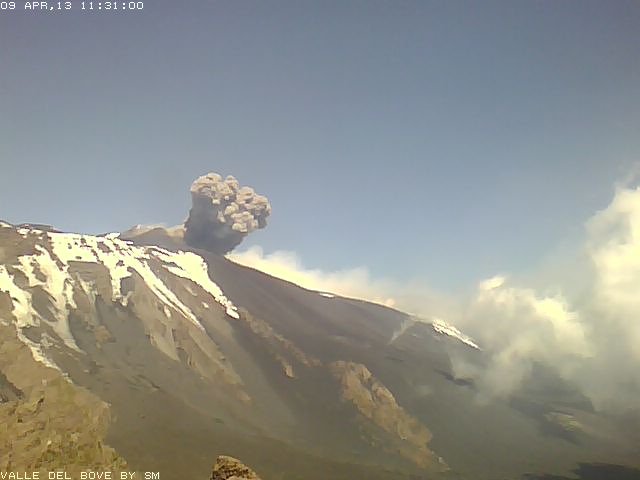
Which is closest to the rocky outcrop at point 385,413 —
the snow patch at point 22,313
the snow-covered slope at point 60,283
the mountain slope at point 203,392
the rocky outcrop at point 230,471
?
the mountain slope at point 203,392

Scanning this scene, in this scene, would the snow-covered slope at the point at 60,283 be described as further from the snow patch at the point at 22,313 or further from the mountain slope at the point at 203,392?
the mountain slope at the point at 203,392

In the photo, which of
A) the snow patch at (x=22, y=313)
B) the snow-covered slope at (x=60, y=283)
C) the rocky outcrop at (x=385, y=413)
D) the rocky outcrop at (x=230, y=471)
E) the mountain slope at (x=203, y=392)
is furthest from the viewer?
the rocky outcrop at (x=385, y=413)

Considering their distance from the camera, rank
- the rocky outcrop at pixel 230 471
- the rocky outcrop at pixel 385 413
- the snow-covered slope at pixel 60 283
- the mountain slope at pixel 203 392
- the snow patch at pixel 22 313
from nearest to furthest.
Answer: the rocky outcrop at pixel 230 471, the mountain slope at pixel 203 392, the snow patch at pixel 22 313, the snow-covered slope at pixel 60 283, the rocky outcrop at pixel 385 413

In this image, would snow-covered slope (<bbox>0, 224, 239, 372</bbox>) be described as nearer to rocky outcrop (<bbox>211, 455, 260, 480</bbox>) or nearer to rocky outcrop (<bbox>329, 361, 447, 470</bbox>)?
rocky outcrop (<bbox>329, 361, 447, 470</bbox>)

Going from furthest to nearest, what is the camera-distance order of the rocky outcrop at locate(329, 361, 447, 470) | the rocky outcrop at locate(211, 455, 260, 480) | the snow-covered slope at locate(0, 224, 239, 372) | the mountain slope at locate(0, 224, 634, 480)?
the rocky outcrop at locate(329, 361, 447, 470) → the snow-covered slope at locate(0, 224, 239, 372) → the mountain slope at locate(0, 224, 634, 480) → the rocky outcrop at locate(211, 455, 260, 480)

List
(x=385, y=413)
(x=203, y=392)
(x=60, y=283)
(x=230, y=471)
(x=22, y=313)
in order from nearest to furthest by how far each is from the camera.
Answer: (x=230, y=471)
(x=22, y=313)
(x=203, y=392)
(x=60, y=283)
(x=385, y=413)

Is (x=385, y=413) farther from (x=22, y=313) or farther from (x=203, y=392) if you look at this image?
(x=22, y=313)

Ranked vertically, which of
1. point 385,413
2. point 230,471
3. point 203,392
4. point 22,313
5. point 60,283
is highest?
point 60,283

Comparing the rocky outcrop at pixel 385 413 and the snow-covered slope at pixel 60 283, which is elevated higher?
A: the snow-covered slope at pixel 60 283

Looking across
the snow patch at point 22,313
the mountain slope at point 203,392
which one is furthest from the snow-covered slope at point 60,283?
the mountain slope at point 203,392

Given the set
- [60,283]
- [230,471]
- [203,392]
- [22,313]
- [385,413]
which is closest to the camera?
[230,471]

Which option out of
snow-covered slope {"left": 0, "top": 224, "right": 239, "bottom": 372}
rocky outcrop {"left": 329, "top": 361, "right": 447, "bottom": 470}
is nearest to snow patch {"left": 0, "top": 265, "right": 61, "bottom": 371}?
snow-covered slope {"left": 0, "top": 224, "right": 239, "bottom": 372}

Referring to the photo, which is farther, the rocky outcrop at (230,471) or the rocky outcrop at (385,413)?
the rocky outcrop at (385,413)

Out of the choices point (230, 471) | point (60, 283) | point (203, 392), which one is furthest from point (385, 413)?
point (230, 471)
